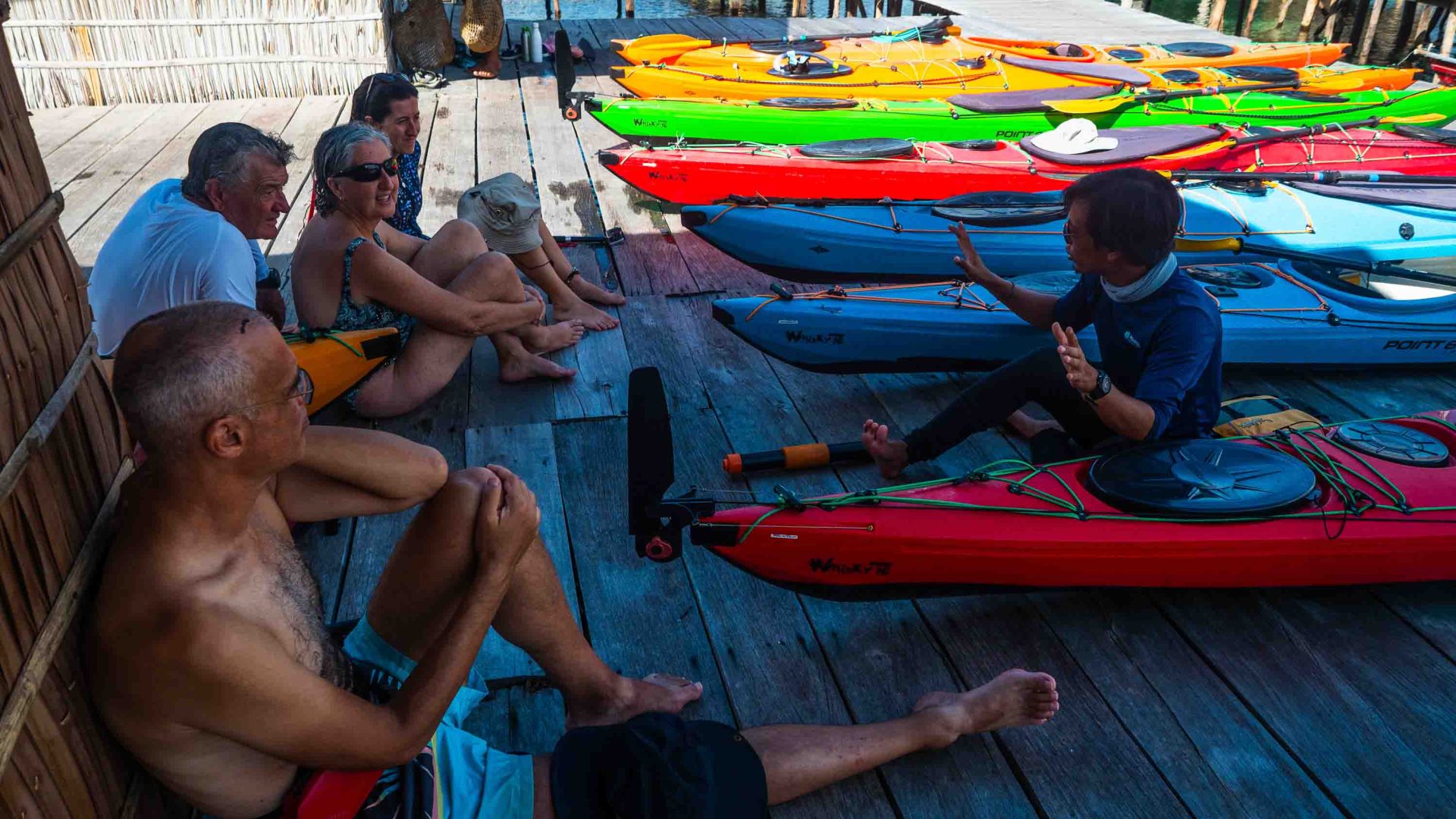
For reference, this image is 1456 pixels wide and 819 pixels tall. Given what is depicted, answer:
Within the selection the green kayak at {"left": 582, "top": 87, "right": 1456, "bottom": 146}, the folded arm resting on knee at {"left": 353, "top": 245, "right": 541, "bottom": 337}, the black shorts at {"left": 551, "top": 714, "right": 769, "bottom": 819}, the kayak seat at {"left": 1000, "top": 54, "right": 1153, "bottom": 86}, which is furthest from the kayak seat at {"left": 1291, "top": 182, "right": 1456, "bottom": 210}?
the black shorts at {"left": 551, "top": 714, "right": 769, "bottom": 819}

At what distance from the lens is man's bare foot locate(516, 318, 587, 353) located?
388cm

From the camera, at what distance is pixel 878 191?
5.62 m

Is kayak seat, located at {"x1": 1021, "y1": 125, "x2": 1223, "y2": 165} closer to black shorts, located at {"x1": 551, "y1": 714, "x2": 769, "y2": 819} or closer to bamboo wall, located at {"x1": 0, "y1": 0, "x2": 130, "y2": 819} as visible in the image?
black shorts, located at {"x1": 551, "y1": 714, "x2": 769, "y2": 819}

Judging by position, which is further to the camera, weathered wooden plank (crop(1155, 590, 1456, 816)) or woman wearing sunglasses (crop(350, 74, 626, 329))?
woman wearing sunglasses (crop(350, 74, 626, 329))

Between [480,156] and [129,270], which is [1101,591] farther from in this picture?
[480,156]

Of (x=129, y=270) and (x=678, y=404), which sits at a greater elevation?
(x=129, y=270)

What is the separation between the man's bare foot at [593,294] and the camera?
4.46 metres

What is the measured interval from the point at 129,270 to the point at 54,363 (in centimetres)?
139

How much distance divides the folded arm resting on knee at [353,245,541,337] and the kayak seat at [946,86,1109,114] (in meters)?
4.14

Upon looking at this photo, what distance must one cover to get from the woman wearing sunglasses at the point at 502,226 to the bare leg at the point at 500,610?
2081 mm

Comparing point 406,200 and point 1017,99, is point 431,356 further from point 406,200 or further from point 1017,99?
point 1017,99

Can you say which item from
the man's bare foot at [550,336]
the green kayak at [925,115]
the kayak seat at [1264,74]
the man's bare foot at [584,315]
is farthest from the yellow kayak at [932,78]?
the man's bare foot at [550,336]

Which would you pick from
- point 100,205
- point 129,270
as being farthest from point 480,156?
point 129,270

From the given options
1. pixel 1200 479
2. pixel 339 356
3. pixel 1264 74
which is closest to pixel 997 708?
pixel 1200 479
